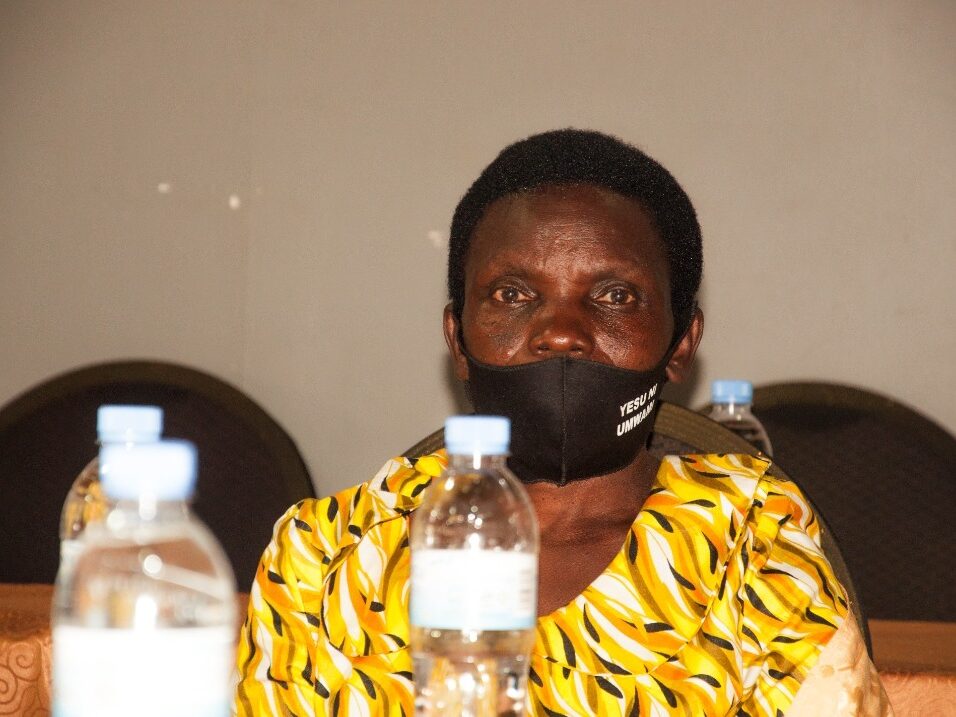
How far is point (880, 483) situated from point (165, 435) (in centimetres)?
181

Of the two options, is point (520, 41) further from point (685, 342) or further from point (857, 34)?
point (685, 342)

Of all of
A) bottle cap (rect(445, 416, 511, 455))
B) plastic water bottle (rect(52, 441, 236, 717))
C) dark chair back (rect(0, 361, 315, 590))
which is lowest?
dark chair back (rect(0, 361, 315, 590))

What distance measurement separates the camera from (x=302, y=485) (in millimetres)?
3080

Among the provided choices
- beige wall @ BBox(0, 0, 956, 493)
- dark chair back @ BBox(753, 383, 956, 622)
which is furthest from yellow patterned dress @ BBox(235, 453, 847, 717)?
beige wall @ BBox(0, 0, 956, 493)

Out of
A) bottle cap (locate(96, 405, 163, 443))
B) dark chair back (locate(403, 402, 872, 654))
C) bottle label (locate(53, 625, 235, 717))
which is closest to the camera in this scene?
bottle label (locate(53, 625, 235, 717))

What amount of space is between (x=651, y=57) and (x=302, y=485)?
4.78ft

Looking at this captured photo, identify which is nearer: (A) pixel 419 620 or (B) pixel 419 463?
(A) pixel 419 620

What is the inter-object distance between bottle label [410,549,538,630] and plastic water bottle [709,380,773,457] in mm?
1268

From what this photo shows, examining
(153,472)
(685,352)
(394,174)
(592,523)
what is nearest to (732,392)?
(685,352)

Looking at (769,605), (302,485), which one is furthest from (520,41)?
(769,605)

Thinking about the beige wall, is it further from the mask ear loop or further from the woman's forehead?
the woman's forehead

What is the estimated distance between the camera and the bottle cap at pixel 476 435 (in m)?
0.75

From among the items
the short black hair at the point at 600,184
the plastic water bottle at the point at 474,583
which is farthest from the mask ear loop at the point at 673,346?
the plastic water bottle at the point at 474,583

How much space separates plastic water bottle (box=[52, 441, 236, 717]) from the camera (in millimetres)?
658
